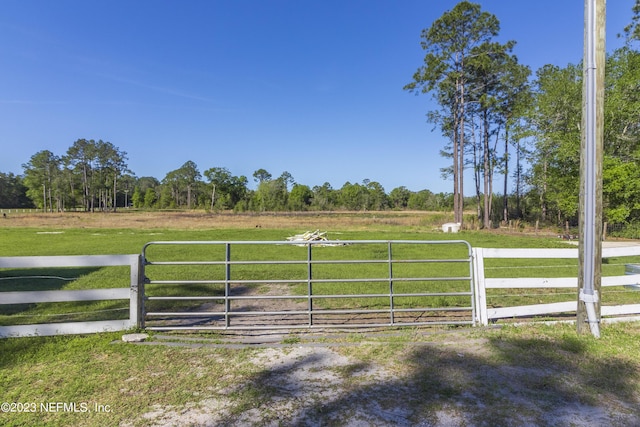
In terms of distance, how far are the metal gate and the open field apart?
0.51 metres

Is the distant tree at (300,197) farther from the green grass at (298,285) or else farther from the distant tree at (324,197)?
the green grass at (298,285)

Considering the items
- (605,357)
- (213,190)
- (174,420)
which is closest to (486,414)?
(605,357)

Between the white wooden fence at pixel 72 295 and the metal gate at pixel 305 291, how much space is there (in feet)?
0.60

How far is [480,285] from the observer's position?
4.78 metres

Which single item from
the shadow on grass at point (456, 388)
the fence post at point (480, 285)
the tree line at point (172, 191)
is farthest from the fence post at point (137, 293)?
the tree line at point (172, 191)

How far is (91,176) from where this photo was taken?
77.7 metres

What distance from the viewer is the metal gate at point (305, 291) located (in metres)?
4.61

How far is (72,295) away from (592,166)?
6.67m

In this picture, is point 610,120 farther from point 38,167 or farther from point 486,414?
point 38,167

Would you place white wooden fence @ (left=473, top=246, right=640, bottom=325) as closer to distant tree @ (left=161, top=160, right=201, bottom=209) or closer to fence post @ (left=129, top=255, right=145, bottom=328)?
fence post @ (left=129, top=255, right=145, bottom=328)

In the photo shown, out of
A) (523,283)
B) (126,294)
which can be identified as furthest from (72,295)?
(523,283)

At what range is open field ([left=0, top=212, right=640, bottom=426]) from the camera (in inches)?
103

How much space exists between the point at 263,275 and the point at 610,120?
78.0 ft

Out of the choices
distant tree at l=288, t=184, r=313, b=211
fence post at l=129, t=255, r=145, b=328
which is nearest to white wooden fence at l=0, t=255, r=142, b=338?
fence post at l=129, t=255, r=145, b=328
